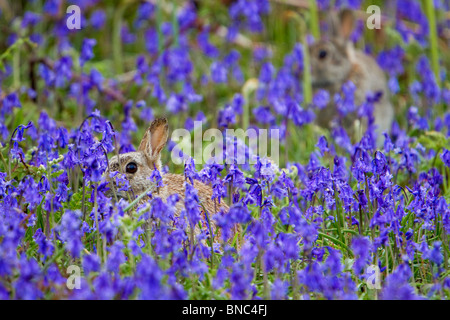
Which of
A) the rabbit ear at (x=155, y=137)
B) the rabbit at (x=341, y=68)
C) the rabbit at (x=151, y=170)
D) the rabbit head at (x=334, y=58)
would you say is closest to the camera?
the rabbit at (x=151, y=170)

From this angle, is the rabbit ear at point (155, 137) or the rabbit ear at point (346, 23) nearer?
the rabbit ear at point (155, 137)

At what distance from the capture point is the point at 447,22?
1246 centimetres

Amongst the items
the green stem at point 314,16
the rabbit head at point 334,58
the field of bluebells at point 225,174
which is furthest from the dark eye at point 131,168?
the rabbit head at point 334,58

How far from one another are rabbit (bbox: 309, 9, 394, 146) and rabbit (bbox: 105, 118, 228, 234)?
14.8 ft

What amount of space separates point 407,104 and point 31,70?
495 cm

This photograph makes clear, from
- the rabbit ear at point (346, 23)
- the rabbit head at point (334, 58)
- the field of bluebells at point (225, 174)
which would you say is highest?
the rabbit ear at point (346, 23)

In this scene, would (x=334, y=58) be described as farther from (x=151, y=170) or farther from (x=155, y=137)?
(x=151, y=170)

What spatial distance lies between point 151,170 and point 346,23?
5.70 metres

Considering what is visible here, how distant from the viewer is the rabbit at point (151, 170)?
18.2 ft

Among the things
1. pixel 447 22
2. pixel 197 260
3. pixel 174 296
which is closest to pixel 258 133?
pixel 197 260

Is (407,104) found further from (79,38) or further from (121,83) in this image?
(79,38)

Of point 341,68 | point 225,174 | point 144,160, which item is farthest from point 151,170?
point 341,68

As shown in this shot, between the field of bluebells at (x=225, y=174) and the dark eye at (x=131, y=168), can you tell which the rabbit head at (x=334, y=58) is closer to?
the field of bluebells at (x=225, y=174)
